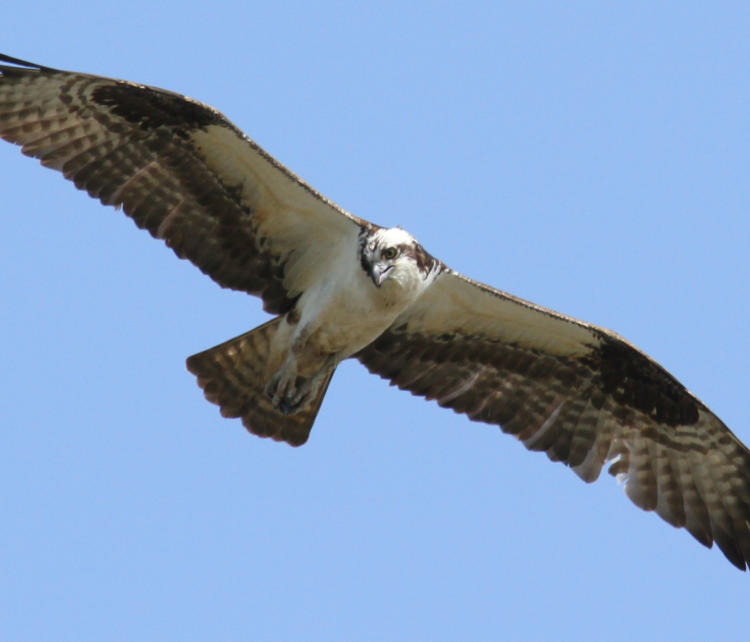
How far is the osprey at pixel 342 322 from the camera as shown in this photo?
34.3ft

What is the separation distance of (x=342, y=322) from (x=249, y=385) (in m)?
0.98

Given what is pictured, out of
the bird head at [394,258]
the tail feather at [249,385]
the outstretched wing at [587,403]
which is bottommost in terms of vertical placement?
the tail feather at [249,385]

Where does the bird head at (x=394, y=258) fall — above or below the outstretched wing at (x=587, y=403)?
below

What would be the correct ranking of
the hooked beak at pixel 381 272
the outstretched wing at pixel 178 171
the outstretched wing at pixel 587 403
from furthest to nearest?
the outstretched wing at pixel 587 403, the outstretched wing at pixel 178 171, the hooked beak at pixel 381 272

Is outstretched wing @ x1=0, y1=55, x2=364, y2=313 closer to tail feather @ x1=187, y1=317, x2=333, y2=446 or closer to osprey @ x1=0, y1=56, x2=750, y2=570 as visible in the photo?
osprey @ x1=0, y1=56, x2=750, y2=570

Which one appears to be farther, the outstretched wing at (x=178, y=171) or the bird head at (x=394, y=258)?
the outstretched wing at (x=178, y=171)

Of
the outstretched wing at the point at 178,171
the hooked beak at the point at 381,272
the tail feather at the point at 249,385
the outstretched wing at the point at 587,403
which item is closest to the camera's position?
the hooked beak at the point at 381,272

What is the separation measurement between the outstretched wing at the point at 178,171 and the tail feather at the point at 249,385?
1.14 ft

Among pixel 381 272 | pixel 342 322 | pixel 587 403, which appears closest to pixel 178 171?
pixel 342 322

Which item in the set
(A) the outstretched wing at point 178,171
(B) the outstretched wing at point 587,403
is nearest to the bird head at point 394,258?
(A) the outstretched wing at point 178,171

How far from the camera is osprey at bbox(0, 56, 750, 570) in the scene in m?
10.4

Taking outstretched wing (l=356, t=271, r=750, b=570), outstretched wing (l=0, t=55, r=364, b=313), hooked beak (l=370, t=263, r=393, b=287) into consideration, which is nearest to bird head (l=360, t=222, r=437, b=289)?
hooked beak (l=370, t=263, r=393, b=287)

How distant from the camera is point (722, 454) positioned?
1150 cm

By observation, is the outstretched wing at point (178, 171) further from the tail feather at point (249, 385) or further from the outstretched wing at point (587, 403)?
the outstretched wing at point (587, 403)
